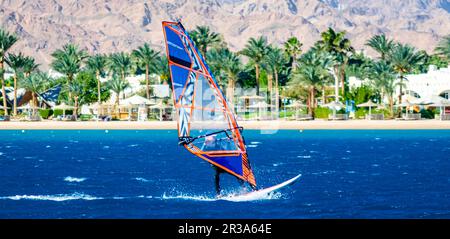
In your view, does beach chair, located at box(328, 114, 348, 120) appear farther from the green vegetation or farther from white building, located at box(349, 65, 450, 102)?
white building, located at box(349, 65, 450, 102)

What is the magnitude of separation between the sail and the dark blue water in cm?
243

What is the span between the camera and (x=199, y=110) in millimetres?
21047

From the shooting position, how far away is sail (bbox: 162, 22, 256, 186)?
19.9m

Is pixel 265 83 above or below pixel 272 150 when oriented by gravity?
above

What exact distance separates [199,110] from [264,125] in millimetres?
68590

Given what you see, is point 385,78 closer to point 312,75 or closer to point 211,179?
point 312,75

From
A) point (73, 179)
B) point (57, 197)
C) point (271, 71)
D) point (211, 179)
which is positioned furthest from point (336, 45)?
point (57, 197)

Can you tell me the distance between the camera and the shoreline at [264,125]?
82562 mm

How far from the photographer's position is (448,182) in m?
33.7

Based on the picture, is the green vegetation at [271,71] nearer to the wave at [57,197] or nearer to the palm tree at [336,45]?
the palm tree at [336,45]

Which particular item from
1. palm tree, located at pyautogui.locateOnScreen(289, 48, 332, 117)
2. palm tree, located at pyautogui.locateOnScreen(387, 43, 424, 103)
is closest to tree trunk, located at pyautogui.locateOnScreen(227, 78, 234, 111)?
palm tree, located at pyautogui.locateOnScreen(289, 48, 332, 117)

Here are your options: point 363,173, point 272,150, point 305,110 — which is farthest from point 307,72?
point 363,173

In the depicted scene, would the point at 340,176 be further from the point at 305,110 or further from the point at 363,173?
the point at 305,110
